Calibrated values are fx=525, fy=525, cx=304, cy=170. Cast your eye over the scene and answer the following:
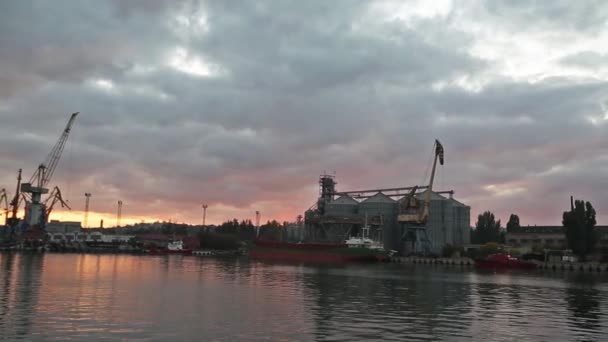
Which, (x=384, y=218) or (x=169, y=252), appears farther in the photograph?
(x=169, y=252)

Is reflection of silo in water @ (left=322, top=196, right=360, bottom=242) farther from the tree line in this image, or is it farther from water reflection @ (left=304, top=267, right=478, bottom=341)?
water reflection @ (left=304, top=267, right=478, bottom=341)

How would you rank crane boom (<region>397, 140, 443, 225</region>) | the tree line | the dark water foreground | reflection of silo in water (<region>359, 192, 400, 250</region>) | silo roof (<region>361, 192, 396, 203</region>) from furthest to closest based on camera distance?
silo roof (<region>361, 192, 396, 203</region>)
reflection of silo in water (<region>359, 192, 400, 250</region>)
crane boom (<region>397, 140, 443, 225</region>)
the tree line
the dark water foreground

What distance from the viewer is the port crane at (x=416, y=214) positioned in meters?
150

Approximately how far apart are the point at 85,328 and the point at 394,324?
1466cm

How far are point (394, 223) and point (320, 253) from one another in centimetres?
4868

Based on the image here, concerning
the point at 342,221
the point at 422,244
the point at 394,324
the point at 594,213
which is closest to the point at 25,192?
the point at 342,221

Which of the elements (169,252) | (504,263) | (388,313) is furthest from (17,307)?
(169,252)

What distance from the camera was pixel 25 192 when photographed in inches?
7244

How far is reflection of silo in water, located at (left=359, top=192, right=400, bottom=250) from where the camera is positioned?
165m

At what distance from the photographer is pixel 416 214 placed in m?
151

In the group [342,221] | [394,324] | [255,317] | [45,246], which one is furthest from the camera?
[45,246]

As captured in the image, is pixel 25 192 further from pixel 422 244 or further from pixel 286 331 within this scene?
pixel 286 331

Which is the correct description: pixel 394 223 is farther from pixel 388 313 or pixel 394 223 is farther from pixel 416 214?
pixel 388 313

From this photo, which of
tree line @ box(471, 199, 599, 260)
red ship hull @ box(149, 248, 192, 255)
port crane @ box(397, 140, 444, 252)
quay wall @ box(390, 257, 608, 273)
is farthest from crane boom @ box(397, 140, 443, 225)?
red ship hull @ box(149, 248, 192, 255)
